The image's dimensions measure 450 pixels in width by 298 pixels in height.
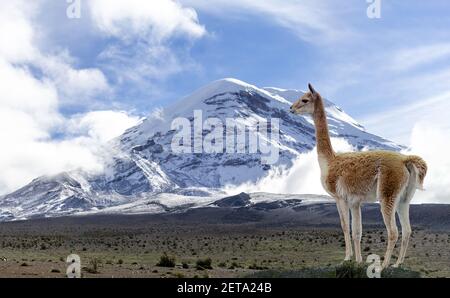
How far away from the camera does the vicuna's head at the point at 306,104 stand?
36.0ft

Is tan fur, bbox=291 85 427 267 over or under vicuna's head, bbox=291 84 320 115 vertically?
under

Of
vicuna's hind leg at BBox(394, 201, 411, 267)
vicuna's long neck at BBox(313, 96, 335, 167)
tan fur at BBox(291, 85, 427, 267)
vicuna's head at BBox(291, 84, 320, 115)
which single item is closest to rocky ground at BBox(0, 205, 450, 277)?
vicuna's long neck at BBox(313, 96, 335, 167)

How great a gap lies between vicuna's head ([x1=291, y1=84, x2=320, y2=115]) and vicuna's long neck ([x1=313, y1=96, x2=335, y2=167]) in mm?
66

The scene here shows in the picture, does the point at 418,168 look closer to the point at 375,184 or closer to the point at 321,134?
the point at 375,184

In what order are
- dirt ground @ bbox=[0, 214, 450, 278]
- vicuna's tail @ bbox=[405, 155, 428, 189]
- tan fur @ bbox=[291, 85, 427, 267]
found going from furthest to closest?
1. dirt ground @ bbox=[0, 214, 450, 278]
2. vicuna's tail @ bbox=[405, 155, 428, 189]
3. tan fur @ bbox=[291, 85, 427, 267]

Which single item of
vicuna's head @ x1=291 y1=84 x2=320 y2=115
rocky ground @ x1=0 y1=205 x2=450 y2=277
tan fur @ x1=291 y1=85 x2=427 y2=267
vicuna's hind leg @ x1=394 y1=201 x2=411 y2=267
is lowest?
rocky ground @ x1=0 y1=205 x2=450 y2=277

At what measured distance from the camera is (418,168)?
10461 millimetres

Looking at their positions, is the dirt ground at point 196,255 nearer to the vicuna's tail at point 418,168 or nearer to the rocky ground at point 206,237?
the rocky ground at point 206,237

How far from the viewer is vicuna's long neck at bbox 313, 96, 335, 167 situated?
36.2 ft

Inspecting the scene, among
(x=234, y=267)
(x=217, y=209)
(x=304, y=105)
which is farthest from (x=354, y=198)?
(x=217, y=209)

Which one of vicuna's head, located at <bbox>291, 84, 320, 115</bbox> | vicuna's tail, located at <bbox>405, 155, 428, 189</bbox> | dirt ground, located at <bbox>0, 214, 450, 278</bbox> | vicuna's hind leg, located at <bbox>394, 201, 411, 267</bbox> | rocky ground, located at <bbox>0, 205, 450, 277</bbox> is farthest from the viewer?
rocky ground, located at <bbox>0, 205, 450, 277</bbox>

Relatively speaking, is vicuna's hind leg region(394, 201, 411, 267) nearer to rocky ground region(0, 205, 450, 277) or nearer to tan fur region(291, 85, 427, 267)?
tan fur region(291, 85, 427, 267)

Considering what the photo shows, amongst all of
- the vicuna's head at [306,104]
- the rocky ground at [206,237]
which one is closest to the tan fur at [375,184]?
the vicuna's head at [306,104]
